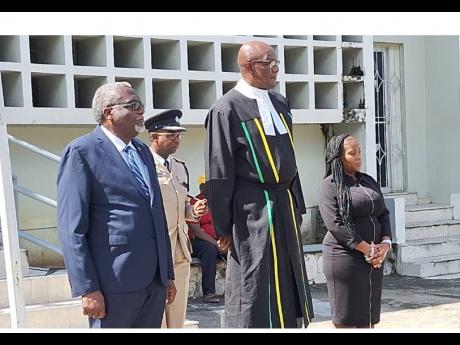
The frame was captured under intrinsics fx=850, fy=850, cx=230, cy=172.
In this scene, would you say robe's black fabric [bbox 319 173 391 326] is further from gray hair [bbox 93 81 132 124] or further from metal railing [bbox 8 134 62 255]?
metal railing [bbox 8 134 62 255]

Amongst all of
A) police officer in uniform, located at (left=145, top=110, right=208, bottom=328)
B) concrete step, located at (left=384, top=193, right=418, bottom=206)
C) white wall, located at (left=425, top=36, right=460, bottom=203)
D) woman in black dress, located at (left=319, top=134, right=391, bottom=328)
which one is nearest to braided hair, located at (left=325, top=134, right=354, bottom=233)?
woman in black dress, located at (left=319, top=134, right=391, bottom=328)

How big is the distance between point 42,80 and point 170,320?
2859mm

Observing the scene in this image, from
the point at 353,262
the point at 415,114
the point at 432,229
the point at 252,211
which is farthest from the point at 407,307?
the point at 252,211

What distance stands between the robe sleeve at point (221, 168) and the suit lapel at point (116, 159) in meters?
0.48

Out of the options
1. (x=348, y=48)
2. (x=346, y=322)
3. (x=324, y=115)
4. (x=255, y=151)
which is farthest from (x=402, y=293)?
(x=255, y=151)

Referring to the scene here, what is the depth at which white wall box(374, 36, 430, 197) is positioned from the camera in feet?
34.0

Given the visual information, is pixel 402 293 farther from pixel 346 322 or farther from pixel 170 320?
pixel 170 320

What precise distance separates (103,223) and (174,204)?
1.44 meters

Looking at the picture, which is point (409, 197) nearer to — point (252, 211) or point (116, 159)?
point (252, 211)

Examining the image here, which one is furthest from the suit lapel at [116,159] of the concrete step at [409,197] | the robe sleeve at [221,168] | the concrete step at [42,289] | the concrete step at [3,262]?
the concrete step at [409,197]

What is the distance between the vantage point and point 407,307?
7.57 meters

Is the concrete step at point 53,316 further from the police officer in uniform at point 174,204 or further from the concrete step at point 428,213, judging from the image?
the concrete step at point 428,213

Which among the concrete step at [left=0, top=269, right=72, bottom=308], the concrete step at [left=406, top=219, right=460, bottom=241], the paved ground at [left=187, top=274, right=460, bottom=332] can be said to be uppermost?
the concrete step at [left=0, top=269, right=72, bottom=308]

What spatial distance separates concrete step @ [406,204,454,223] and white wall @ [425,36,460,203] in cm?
23
